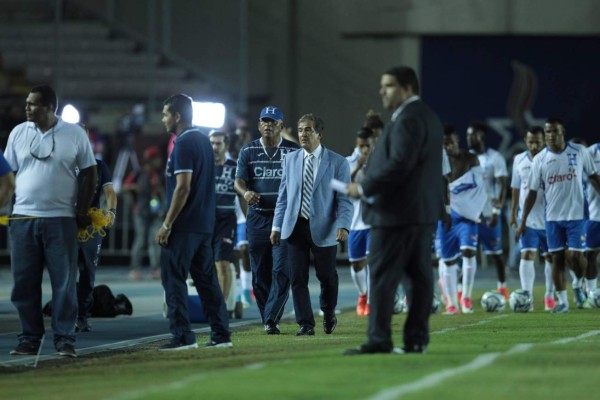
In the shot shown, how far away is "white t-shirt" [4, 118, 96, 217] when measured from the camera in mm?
13469

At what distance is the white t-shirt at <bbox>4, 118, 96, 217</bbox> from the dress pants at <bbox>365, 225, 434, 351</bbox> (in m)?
2.98

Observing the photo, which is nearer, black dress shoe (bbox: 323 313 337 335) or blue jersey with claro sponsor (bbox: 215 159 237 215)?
black dress shoe (bbox: 323 313 337 335)

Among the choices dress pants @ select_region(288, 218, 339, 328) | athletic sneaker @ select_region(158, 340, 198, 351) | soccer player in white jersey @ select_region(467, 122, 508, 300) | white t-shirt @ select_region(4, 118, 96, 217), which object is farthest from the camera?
soccer player in white jersey @ select_region(467, 122, 508, 300)

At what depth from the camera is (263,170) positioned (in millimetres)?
16875

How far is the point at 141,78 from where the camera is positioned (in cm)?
3675

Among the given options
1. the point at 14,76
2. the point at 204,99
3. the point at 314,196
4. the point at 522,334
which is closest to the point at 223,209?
the point at 314,196

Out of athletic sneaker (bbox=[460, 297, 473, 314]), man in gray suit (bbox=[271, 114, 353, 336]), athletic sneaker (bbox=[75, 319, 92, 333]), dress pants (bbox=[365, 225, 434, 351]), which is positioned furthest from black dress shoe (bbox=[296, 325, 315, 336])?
athletic sneaker (bbox=[460, 297, 473, 314])

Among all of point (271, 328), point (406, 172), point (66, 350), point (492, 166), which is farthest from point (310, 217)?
point (492, 166)

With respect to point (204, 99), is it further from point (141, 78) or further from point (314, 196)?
point (314, 196)

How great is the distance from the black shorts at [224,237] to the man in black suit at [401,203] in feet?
22.1

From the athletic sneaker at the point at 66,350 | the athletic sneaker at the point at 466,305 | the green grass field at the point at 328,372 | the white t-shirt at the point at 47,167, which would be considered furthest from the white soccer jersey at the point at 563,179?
the athletic sneaker at the point at 66,350

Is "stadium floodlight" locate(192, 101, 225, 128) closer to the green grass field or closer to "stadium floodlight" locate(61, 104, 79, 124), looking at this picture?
"stadium floodlight" locate(61, 104, 79, 124)

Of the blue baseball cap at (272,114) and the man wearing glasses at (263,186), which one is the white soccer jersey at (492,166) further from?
the blue baseball cap at (272,114)

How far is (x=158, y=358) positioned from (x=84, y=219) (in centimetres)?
147
